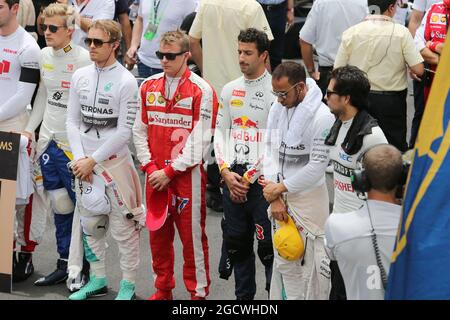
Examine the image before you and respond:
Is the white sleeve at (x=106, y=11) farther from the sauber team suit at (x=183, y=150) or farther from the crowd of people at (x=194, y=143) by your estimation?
the sauber team suit at (x=183, y=150)

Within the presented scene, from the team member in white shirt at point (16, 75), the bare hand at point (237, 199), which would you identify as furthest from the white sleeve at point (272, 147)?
the team member in white shirt at point (16, 75)

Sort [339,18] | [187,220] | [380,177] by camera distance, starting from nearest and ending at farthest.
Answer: [380,177] < [187,220] < [339,18]

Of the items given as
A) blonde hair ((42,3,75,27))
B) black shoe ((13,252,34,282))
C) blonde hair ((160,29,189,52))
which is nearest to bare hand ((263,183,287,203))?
blonde hair ((160,29,189,52))

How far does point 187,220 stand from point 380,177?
2499mm

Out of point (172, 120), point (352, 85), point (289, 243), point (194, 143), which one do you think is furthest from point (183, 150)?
point (352, 85)

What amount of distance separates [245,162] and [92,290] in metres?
1.63

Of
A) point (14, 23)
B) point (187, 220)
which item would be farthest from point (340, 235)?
point (14, 23)

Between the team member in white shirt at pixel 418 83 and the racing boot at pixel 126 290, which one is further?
the team member in white shirt at pixel 418 83

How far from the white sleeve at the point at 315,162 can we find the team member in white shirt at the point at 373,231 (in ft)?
4.54

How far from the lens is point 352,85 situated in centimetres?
577

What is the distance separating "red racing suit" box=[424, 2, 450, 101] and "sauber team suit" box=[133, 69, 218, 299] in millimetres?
2796

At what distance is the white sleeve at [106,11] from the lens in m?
9.74

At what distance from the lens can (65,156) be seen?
24.7 ft
